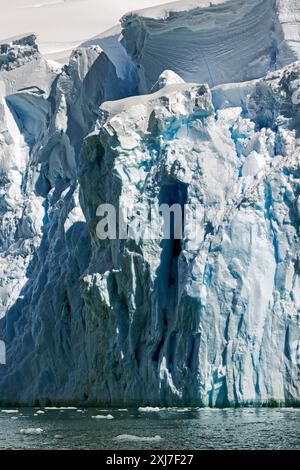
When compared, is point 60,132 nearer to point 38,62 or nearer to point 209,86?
point 38,62

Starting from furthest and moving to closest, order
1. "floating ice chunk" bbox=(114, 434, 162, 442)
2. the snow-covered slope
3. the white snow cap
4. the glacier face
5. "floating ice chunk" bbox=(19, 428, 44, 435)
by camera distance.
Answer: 1. the white snow cap
2. the snow-covered slope
3. the glacier face
4. "floating ice chunk" bbox=(19, 428, 44, 435)
5. "floating ice chunk" bbox=(114, 434, 162, 442)

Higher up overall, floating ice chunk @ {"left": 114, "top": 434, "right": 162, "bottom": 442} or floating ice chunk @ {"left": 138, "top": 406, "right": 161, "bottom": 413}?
floating ice chunk @ {"left": 138, "top": 406, "right": 161, "bottom": 413}

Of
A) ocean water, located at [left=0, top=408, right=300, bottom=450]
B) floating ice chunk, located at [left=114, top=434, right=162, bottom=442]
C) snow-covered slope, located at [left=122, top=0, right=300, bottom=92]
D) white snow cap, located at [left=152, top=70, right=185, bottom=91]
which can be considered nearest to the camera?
ocean water, located at [left=0, top=408, right=300, bottom=450]

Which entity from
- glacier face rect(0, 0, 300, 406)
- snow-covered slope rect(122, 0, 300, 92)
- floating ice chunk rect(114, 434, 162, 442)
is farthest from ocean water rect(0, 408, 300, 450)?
snow-covered slope rect(122, 0, 300, 92)

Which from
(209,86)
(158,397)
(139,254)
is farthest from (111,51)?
(158,397)

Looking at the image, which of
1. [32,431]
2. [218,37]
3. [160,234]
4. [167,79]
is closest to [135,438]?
[32,431]

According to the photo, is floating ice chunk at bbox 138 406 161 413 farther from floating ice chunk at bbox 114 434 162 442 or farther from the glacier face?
floating ice chunk at bbox 114 434 162 442
